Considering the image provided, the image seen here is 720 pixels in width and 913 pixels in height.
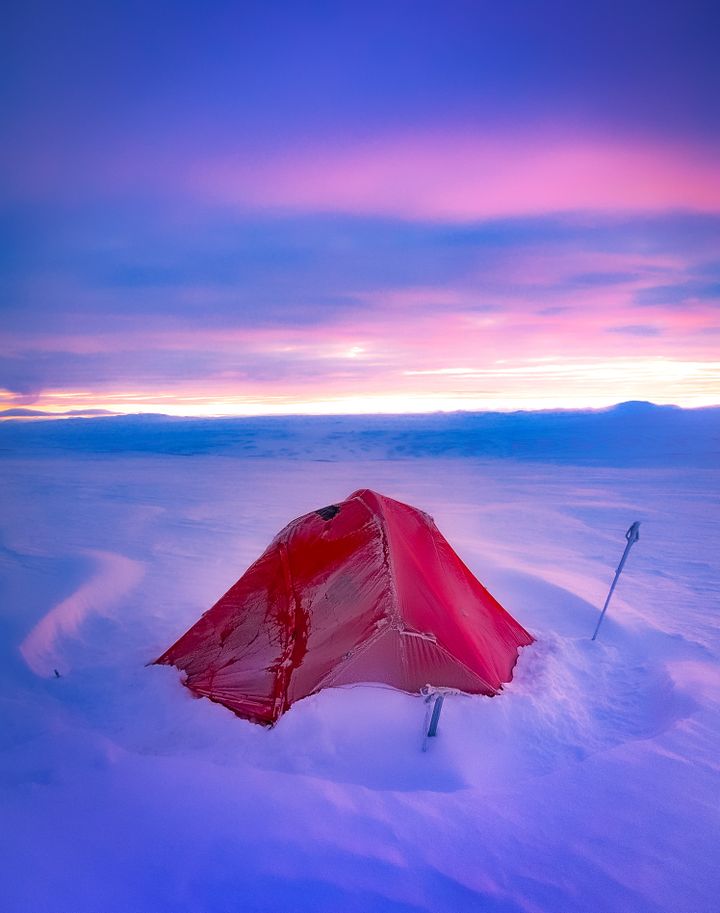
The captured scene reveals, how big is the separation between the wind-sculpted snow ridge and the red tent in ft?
87.2

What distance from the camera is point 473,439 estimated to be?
43.1 metres

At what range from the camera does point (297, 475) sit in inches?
979

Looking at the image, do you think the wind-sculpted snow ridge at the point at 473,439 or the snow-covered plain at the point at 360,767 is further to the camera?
the wind-sculpted snow ridge at the point at 473,439

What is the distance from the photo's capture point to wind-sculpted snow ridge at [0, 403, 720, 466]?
33.8 meters

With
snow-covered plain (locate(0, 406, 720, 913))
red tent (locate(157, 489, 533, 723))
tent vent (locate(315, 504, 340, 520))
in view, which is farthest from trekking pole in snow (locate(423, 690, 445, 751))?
tent vent (locate(315, 504, 340, 520))

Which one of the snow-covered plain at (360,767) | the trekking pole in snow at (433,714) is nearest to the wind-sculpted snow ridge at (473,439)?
the snow-covered plain at (360,767)

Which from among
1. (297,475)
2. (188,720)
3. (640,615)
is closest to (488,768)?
(188,720)

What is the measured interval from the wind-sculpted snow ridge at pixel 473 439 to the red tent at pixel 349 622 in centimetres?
2658

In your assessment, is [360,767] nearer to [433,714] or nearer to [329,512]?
[433,714]

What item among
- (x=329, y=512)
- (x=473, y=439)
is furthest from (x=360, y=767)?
(x=473, y=439)

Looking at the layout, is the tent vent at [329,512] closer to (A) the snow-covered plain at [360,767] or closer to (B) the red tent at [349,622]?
(B) the red tent at [349,622]

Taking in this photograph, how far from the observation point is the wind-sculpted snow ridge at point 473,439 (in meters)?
33.8

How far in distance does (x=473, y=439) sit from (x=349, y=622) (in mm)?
39964

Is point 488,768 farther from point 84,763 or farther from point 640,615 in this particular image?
point 640,615
